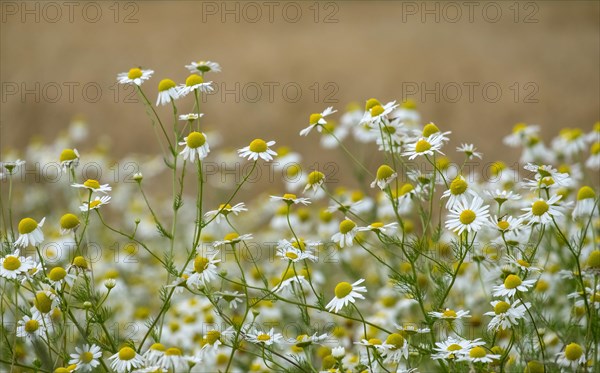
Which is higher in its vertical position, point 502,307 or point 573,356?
point 502,307

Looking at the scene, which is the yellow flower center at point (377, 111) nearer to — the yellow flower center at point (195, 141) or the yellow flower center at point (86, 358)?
the yellow flower center at point (195, 141)

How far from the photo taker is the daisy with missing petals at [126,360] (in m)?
2.05

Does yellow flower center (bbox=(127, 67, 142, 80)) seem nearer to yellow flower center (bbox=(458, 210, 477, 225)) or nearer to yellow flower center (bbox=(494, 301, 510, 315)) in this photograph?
yellow flower center (bbox=(458, 210, 477, 225))

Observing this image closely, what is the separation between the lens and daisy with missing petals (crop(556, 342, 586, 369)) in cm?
217

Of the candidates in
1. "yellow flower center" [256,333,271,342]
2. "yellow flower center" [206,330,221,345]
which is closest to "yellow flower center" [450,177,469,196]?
"yellow flower center" [256,333,271,342]

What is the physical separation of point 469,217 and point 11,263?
4.03ft

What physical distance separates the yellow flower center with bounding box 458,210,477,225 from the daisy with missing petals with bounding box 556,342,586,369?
49 centimetres

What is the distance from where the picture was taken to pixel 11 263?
2092 millimetres

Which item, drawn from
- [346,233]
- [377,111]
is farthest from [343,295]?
[377,111]

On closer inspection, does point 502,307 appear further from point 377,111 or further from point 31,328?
point 31,328

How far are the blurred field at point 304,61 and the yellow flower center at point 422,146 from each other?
507cm

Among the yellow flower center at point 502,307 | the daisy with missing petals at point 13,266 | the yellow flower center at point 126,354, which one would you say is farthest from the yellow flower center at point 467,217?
the daisy with missing petals at point 13,266

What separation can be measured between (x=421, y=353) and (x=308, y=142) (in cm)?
629

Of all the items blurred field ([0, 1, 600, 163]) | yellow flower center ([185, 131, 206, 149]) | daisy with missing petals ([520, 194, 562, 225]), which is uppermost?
yellow flower center ([185, 131, 206, 149])
